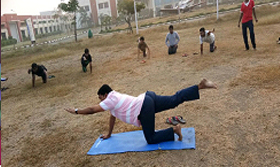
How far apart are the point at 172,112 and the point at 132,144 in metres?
1.16

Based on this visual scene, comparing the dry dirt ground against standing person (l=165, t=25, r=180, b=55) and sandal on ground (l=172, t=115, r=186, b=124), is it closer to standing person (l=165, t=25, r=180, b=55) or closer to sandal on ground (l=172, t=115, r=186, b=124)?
sandal on ground (l=172, t=115, r=186, b=124)

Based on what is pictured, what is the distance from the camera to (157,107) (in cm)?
303

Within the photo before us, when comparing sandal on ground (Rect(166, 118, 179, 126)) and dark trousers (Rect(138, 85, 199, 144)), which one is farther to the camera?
sandal on ground (Rect(166, 118, 179, 126))

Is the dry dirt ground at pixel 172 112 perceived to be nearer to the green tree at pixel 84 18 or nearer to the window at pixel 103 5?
the window at pixel 103 5

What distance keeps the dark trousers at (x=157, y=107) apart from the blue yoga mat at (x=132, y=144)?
93mm

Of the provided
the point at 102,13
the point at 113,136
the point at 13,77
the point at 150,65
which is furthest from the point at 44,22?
the point at 113,136

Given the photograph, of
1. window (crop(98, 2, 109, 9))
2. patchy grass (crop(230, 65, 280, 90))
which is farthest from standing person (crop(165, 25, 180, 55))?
window (crop(98, 2, 109, 9))

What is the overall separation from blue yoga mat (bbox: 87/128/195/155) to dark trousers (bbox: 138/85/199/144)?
93mm

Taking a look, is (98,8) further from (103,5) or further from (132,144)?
(132,144)

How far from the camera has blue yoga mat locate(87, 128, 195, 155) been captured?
304 cm

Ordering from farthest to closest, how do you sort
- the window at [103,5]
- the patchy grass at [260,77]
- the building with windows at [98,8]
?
the window at [103,5], the building with windows at [98,8], the patchy grass at [260,77]

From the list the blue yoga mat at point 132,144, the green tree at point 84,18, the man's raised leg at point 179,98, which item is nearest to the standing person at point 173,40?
the blue yoga mat at point 132,144

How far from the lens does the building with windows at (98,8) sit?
56500 millimetres

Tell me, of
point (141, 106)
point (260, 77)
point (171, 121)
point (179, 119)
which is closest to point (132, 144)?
point (141, 106)
